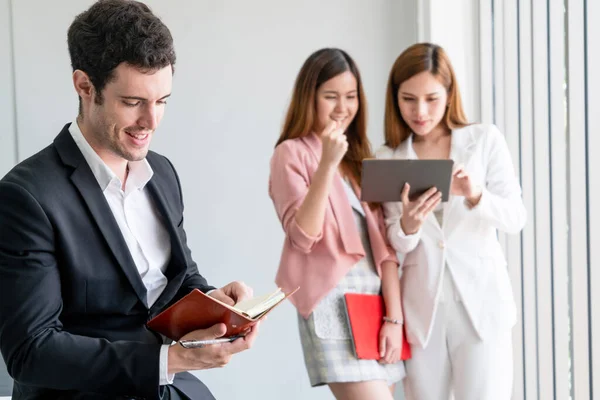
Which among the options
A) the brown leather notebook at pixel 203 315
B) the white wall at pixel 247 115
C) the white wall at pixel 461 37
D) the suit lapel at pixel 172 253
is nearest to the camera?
the brown leather notebook at pixel 203 315

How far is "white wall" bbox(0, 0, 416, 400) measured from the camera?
3559 millimetres

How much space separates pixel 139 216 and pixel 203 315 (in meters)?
0.34

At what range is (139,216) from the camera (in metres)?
1.78

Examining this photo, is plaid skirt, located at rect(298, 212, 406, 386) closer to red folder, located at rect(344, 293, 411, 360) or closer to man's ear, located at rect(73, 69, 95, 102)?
red folder, located at rect(344, 293, 411, 360)

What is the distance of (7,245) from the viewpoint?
1.51m

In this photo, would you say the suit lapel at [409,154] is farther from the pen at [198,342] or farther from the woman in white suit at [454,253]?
the pen at [198,342]

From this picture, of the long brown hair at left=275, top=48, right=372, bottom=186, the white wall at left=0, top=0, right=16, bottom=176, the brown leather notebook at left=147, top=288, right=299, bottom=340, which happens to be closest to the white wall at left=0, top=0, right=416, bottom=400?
the white wall at left=0, top=0, right=16, bottom=176

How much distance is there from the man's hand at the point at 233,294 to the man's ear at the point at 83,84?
1.69 feet

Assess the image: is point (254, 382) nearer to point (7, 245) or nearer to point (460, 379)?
point (460, 379)

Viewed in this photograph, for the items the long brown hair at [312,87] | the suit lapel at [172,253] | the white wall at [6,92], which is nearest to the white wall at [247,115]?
the white wall at [6,92]

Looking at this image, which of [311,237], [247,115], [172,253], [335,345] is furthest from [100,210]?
[247,115]

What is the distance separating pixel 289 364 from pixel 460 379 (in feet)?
4.59

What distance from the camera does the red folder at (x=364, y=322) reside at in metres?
2.36

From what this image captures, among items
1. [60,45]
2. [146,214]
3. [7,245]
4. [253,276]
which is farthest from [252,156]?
[7,245]
